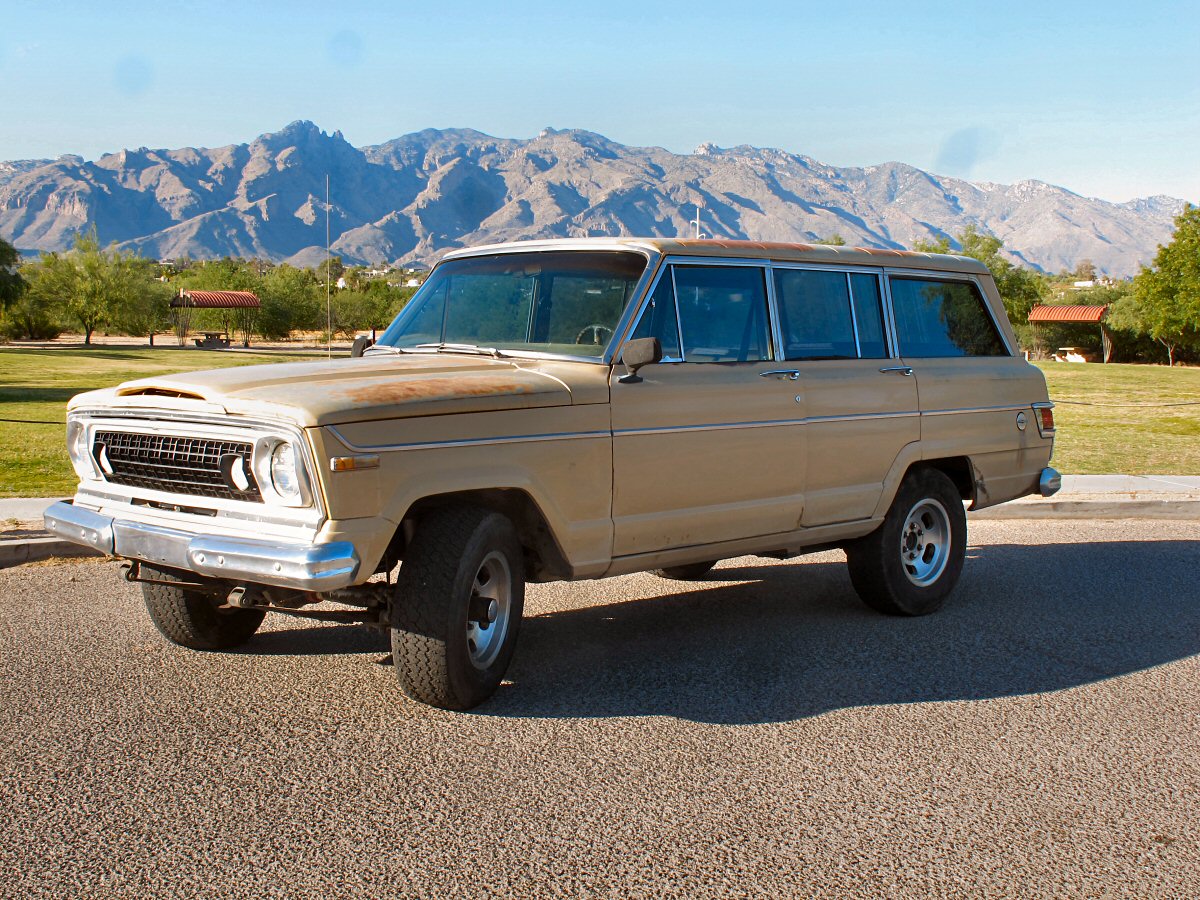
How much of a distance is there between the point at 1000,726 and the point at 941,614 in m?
2.16

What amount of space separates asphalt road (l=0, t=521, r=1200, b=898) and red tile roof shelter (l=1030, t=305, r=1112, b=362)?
62807 millimetres

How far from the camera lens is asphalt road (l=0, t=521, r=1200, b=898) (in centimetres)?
377

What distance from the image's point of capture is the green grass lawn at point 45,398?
39.8ft

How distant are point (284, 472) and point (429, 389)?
69 centimetres

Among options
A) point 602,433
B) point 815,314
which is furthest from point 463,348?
point 815,314

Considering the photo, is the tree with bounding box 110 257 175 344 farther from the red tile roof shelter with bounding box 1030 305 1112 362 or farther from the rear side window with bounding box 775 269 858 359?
the rear side window with bounding box 775 269 858 359

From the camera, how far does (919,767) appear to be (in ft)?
15.5

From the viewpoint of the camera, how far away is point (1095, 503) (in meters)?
11.3

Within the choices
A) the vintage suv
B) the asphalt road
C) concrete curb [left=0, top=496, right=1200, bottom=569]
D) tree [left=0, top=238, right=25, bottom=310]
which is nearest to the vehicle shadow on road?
the asphalt road

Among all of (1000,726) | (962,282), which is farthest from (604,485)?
(962,282)

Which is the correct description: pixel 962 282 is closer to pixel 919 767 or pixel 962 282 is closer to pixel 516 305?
pixel 516 305

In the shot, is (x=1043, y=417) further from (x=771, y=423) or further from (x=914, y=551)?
(x=771, y=423)

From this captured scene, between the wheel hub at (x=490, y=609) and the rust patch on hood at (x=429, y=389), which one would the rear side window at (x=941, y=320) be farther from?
the wheel hub at (x=490, y=609)

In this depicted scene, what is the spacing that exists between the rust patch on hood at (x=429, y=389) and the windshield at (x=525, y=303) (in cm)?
69
